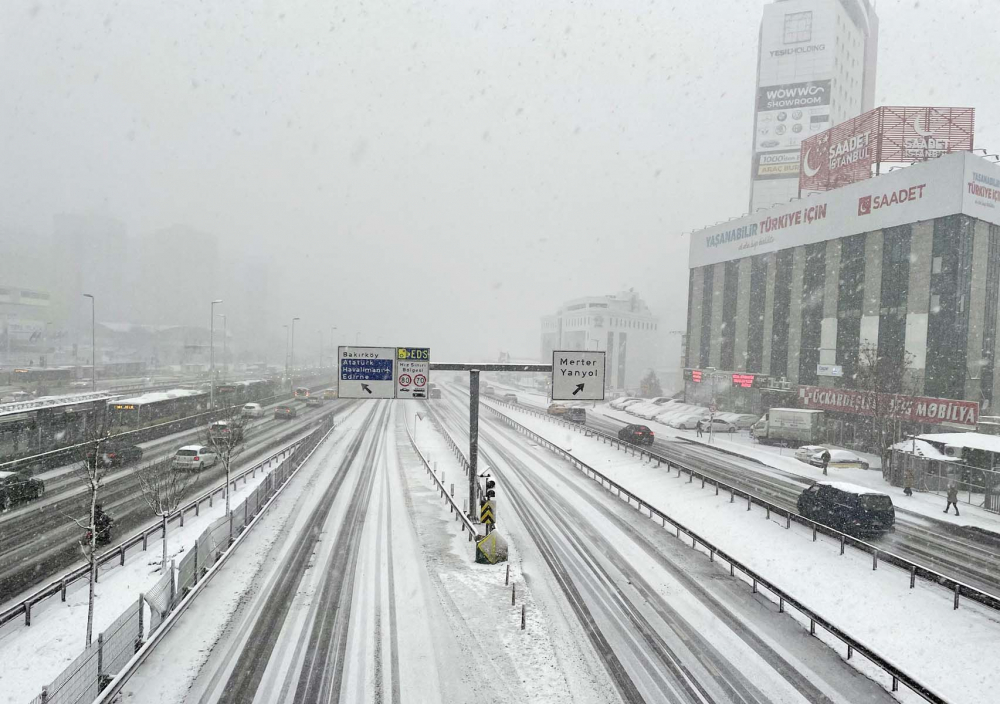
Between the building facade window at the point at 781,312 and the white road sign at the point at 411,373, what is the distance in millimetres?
→ 51007

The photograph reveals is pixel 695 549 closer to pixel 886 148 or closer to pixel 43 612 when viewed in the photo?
pixel 43 612

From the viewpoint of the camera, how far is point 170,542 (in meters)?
19.5

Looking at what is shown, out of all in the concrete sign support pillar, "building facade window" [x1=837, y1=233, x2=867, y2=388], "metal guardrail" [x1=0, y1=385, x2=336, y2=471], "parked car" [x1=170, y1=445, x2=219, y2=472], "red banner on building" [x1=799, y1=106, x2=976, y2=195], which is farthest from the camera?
"building facade window" [x1=837, y1=233, x2=867, y2=388]

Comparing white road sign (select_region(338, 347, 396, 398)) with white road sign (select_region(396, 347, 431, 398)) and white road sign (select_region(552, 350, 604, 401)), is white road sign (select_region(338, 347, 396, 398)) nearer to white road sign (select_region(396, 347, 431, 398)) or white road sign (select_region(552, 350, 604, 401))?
white road sign (select_region(396, 347, 431, 398))

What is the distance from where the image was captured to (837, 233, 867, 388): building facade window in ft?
168

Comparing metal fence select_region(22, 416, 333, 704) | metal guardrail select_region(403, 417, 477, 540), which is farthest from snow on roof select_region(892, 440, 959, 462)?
metal fence select_region(22, 416, 333, 704)

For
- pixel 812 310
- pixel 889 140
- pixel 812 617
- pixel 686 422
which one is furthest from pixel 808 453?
pixel 889 140

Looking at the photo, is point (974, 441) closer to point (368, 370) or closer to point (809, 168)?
point (368, 370)

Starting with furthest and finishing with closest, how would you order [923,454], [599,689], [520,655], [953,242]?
[953,242] < [923,454] < [520,655] < [599,689]

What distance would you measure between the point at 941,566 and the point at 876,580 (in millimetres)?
3517

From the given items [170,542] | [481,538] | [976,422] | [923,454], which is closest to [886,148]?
[976,422]

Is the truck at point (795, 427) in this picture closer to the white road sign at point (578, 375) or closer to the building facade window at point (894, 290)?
the building facade window at point (894, 290)

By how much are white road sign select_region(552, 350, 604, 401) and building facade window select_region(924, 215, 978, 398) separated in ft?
123

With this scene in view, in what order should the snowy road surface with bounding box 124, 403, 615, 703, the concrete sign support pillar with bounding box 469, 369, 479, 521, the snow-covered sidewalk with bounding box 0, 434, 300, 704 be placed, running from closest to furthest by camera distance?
1. the snowy road surface with bounding box 124, 403, 615, 703
2. the snow-covered sidewalk with bounding box 0, 434, 300, 704
3. the concrete sign support pillar with bounding box 469, 369, 479, 521
